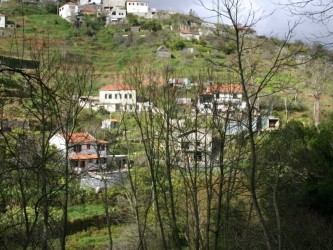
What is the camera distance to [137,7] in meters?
83.8

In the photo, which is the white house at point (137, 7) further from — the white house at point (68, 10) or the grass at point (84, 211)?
the grass at point (84, 211)

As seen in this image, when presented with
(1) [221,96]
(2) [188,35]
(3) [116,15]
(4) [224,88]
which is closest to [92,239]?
(1) [221,96]

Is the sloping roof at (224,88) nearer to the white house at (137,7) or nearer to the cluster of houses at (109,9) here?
the cluster of houses at (109,9)

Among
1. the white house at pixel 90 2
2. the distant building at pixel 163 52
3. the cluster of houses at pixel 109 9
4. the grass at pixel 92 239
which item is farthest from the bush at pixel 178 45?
the grass at pixel 92 239

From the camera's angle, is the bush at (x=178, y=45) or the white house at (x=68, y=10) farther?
the white house at (x=68, y=10)

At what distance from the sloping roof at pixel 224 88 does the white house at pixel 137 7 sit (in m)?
76.1

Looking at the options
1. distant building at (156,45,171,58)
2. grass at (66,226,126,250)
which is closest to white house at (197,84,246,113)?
grass at (66,226,126,250)

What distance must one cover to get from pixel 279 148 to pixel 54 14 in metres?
74.4

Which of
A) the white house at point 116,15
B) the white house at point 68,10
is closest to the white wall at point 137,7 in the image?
the white house at point 116,15

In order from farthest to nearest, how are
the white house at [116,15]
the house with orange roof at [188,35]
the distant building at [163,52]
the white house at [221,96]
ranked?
the white house at [116,15]
the house with orange roof at [188,35]
the distant building at [163,52]
the white house at [221,96]

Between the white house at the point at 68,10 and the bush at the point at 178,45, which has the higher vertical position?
the white house at the point at 68,10

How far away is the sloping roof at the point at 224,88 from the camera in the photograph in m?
8.94

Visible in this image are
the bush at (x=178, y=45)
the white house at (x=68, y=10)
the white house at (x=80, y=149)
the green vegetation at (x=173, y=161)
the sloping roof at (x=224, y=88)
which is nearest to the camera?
the green vegetation at (x=173, y=161)

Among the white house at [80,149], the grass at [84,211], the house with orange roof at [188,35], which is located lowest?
the grass at [84,211]
